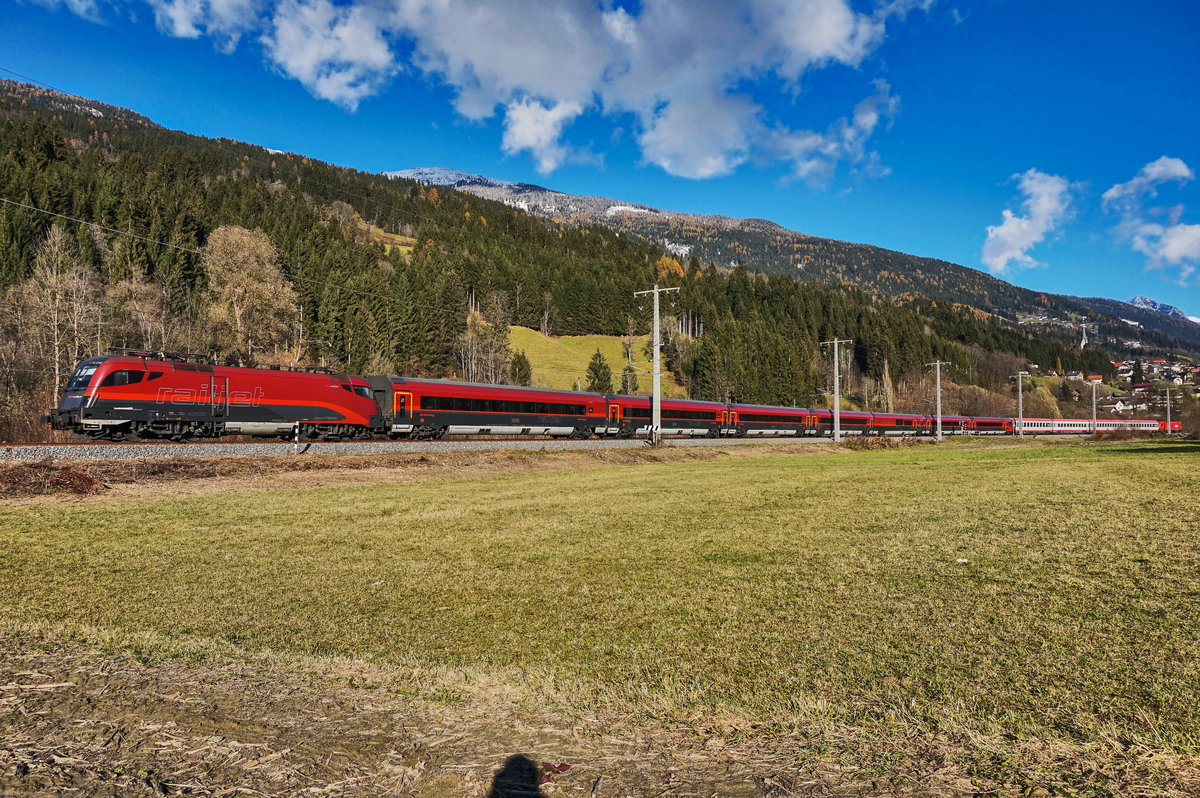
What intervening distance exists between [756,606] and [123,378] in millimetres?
26980

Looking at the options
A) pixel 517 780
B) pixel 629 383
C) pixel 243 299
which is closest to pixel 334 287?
pixel 243 299

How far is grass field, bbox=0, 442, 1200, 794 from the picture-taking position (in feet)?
11.1

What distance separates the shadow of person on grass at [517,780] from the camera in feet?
9.59

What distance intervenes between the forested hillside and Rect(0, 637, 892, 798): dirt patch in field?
1358 inches

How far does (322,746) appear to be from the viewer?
11.2ft

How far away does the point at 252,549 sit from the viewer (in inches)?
330

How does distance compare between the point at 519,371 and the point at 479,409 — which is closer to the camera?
the point at 479,409

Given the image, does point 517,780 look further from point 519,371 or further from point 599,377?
point 599,377

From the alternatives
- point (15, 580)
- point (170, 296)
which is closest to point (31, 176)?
point (170, 296)

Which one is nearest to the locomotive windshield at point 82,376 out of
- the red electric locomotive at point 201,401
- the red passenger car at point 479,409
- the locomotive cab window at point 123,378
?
the red electric locomotive at point 201,401

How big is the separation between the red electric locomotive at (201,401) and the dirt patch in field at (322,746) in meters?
23.7

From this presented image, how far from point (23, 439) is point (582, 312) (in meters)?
100

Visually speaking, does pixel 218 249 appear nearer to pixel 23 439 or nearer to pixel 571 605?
pixel 23 439

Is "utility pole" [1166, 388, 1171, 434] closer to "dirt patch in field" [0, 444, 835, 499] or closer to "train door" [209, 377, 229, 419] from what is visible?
"dirt patch in field" [0, 444, 835, 499]
